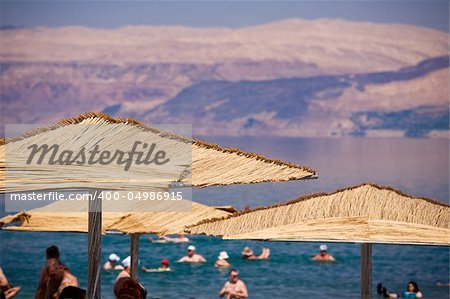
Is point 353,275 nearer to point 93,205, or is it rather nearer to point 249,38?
point 93,205

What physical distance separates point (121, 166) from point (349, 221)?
1.54m

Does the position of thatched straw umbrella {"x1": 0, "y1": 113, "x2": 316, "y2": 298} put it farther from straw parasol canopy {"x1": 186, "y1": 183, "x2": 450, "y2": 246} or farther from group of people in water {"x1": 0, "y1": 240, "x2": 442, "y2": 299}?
group of people in water {"x1": 0, "y1": 240, "x2": 442, "y2": 299}

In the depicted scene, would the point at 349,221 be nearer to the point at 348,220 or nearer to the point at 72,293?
the point at 348,220

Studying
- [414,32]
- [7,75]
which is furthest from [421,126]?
[7,75]

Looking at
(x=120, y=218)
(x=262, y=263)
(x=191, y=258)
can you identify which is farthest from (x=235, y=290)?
(x=262, y=263)

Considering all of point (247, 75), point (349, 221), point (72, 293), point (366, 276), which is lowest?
point (72, 293)

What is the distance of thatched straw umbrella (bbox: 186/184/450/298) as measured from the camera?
7672mm

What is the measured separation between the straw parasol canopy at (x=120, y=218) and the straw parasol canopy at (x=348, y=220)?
208 centimetres

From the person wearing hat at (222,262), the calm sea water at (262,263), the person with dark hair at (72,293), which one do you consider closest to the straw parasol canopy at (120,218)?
the person with dark hair at (72,293)

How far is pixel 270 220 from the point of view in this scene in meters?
8.02

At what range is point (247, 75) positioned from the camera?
80.6 metres

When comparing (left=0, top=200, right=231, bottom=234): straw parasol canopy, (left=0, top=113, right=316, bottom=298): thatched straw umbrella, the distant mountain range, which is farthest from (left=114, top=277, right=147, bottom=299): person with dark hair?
the distant mountain range

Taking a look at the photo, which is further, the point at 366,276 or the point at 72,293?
the point at 366,276

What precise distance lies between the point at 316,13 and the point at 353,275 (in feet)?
179
